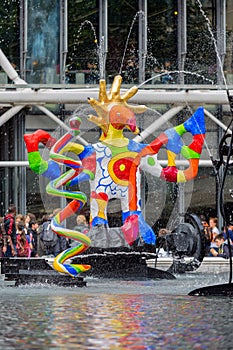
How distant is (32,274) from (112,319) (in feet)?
20.0

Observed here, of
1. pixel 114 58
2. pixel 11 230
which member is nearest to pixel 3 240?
pixel 11 230

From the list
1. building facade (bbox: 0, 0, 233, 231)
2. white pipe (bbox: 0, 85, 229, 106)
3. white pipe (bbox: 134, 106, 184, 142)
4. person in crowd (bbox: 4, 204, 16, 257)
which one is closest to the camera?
person in crowd (bbox: 4, 204, 16, 257)

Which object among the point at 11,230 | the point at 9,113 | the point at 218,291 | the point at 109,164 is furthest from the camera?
the point at 9,113

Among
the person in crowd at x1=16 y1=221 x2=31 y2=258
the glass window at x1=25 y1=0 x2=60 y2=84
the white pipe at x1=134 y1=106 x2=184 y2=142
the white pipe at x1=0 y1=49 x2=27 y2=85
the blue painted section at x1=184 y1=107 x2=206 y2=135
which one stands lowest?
the person in crowd at x1=16 y1=221 x2=31 y2=258

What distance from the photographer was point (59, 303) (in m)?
11.7

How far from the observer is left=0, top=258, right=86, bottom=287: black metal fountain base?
15367 mm

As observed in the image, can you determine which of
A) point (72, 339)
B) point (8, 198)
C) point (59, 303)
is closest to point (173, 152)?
point (59, 303)

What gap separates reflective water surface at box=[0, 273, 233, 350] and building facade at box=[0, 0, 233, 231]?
16556mm

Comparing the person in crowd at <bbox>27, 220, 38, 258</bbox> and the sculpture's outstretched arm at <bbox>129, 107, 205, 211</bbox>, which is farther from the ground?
the sculpture's outstretched arm at <bbox>129, 107, 205, 211</bbox>


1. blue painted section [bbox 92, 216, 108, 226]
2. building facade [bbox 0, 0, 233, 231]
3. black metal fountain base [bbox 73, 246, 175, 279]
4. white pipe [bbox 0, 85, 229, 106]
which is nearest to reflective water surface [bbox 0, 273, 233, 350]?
black metal fountain base [bbox 73, 246, 175, 279]

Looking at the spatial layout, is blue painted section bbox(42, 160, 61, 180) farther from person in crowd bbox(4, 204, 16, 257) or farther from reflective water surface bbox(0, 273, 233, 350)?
person in crowd bbox(4, 204, 16, 257)

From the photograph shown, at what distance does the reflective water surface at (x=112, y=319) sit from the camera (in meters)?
7.82

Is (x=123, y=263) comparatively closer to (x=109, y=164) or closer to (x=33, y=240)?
(x=109, y=164)

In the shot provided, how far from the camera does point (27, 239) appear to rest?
Result: 2339 centimetres
